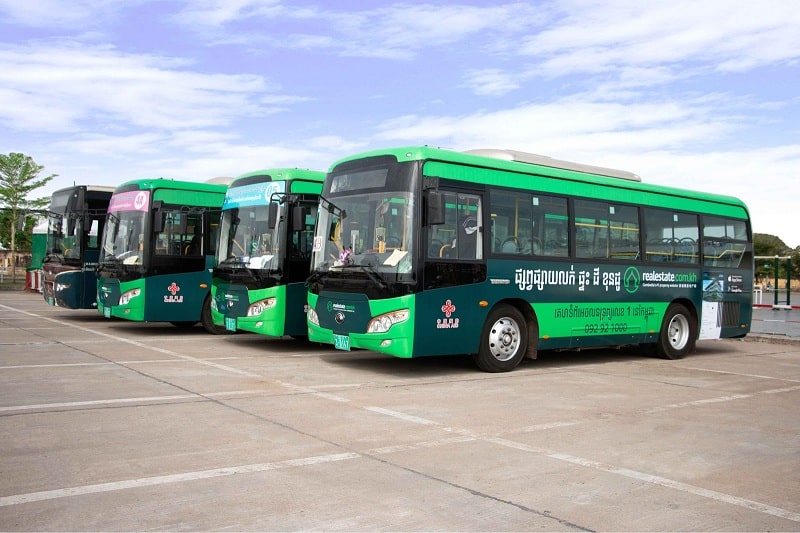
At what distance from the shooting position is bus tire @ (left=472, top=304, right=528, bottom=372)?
1197 cm

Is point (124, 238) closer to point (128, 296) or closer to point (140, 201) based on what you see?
point (140, 201)

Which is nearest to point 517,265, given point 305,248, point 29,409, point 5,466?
point 305,248

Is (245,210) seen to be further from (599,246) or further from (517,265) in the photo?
(599,246)

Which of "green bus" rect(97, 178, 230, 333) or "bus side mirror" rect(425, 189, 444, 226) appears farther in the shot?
"green bus" rect(97, 178, 230, 333)

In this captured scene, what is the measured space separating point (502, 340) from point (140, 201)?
28.9ft

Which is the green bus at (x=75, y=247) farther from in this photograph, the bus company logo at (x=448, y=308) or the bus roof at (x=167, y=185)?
the bus company logo at (x=448, y=308)

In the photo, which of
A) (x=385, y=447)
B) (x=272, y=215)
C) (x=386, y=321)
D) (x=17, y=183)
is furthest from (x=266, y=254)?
(x=17, y=183)

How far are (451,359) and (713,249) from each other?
6.13 meters

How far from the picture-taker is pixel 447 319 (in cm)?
1130

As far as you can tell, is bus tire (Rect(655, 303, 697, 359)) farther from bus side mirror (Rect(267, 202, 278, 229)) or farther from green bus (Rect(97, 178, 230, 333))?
green bus (Rect(97, 178, 230, 333))

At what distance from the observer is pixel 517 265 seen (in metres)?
12.2

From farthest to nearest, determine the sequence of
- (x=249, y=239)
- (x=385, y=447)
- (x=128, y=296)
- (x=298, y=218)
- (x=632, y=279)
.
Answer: (x=128, y=296)
(x=249, y=239)
(x=632, y=279)
(x=298, y=218)
(x=385, y=447)

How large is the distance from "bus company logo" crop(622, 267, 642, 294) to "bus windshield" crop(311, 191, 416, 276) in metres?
5.06

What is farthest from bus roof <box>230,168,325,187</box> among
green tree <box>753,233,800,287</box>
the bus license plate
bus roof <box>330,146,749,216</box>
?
green tree <box>753,233,800,287</box>
